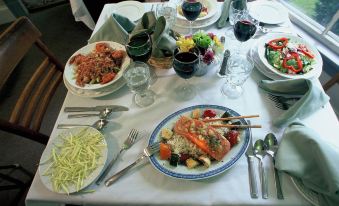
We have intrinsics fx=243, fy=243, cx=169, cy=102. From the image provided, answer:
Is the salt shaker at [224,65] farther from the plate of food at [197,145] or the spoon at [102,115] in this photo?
the spoon at [102,115]

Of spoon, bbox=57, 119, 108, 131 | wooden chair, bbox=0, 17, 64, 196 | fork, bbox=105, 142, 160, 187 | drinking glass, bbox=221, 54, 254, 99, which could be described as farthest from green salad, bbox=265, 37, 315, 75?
wooden chair, bbox=0, 17, 64, 196

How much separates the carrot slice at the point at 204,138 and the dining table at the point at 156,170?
0.20ft

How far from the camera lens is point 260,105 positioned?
0.85 metres

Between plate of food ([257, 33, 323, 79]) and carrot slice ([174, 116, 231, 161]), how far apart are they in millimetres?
375

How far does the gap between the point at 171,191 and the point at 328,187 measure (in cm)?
40

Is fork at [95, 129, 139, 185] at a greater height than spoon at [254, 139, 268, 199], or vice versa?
fork at [95, 129, 139, 185]

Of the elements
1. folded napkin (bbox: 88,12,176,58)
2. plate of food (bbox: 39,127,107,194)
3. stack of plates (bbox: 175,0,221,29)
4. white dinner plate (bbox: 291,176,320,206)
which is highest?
folded napkin (bbox: 88,12,176,58)

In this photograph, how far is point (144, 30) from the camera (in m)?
1.00

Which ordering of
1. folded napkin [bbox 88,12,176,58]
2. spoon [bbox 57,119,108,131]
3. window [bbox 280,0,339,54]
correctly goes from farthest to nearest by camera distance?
window [bbox 280,0,339,54], folded napkin [bbox 88,12,176,58], spoon [bbox 57,119,108,131]

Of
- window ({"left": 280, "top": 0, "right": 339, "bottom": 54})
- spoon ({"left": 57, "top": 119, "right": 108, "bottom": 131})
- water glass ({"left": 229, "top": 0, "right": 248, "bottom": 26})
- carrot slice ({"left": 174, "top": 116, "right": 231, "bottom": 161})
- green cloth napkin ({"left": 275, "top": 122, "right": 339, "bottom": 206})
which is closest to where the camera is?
green cloth napkin ({"left": 275, "top": 122, "right": 339, "bottom": 206})

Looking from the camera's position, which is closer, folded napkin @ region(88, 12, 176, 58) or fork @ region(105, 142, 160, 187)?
fork @ region(105, 142, 160, 187)

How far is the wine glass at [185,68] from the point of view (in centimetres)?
80

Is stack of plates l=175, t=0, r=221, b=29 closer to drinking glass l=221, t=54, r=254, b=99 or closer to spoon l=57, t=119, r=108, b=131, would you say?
drinking glass l=221, t=54, r=254, b=99

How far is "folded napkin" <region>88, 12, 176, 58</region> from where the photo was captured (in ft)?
3.06
